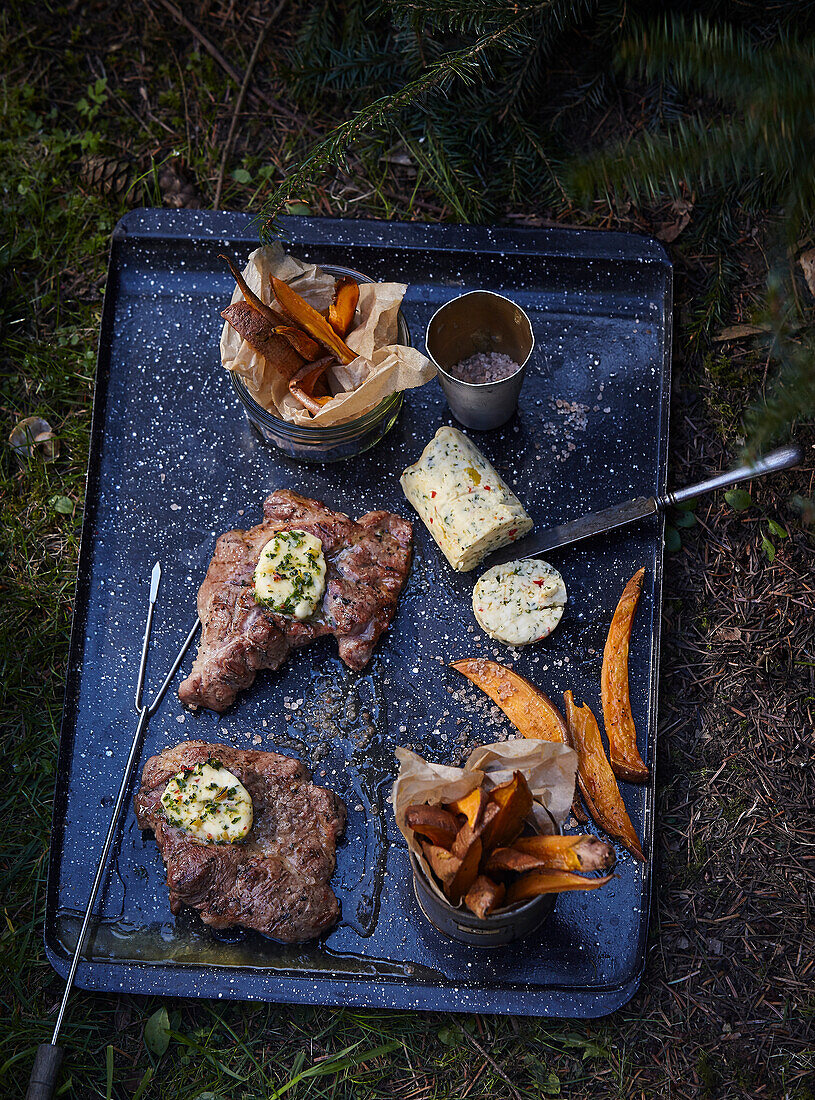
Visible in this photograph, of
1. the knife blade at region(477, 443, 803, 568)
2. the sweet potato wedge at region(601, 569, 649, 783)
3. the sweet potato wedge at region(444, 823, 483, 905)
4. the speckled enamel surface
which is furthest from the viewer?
the knife blade at region(477, 443, 803, 568)

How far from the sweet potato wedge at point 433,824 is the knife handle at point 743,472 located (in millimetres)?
1769

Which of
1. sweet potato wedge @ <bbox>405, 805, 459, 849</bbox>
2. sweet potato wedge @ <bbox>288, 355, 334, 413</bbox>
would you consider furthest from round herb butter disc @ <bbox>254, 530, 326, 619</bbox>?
sweet potato wedge @ <bbox>405, 805, 459, 849</bbox>

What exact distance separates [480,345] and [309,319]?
85 centimetres

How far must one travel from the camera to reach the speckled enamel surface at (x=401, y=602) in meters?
3.81

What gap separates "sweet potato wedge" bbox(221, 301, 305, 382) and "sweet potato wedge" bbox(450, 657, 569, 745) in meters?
1.54

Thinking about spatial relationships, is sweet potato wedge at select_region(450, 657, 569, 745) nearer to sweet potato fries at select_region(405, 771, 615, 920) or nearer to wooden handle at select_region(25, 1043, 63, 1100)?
sweet potato fries at select_region(405, 771, 615, 920)

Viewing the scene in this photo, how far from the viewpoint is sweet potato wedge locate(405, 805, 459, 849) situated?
129 inches

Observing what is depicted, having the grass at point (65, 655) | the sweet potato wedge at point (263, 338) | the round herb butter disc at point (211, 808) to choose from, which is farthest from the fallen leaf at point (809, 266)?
the round herb butter disc at point (211, 808)

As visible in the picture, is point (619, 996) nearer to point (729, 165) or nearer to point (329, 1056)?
point (329, 1056)

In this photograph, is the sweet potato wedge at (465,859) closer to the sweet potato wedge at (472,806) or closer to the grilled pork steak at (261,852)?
the sweet potato wedge at (472,806)

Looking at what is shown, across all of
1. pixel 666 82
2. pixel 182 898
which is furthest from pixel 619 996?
pixel 666 82

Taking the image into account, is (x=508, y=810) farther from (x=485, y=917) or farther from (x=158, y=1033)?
(x=158, y=1033)

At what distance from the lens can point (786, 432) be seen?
13.5ft

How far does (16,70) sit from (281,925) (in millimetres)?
4714
